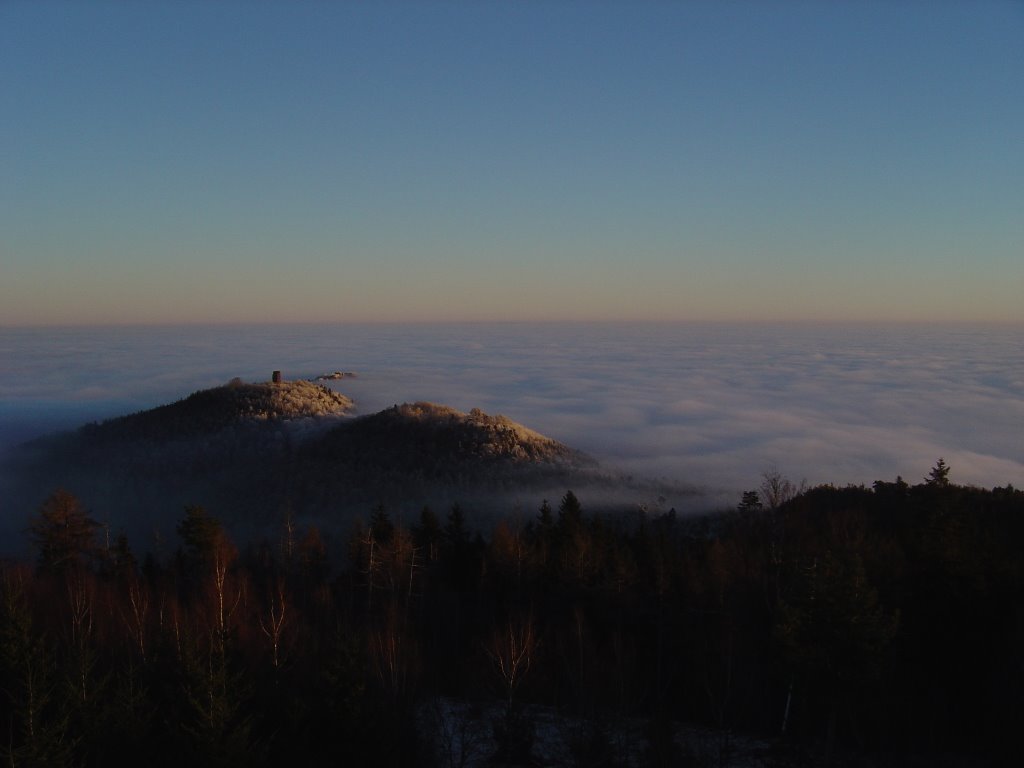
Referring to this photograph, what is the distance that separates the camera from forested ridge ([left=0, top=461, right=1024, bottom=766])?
622 inches

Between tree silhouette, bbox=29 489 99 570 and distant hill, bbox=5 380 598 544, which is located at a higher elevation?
tree silhouette, bbox=29 489 99 570

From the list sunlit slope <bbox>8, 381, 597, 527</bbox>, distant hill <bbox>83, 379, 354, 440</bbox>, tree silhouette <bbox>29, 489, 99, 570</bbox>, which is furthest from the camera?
distant hill <bbox>83, 379, 354, 440</bbox>

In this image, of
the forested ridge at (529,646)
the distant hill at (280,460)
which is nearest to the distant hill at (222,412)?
the distant hill at (280,460)

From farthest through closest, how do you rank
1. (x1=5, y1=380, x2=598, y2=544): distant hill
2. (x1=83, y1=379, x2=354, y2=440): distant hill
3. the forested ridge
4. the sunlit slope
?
1. (x1=83, y1=379, x2=354, y2=440): distant hill
2. the sunlit slope
3. (x1=5, y1=380, x2=598, y2=544): distant hill
4. the forested ridge

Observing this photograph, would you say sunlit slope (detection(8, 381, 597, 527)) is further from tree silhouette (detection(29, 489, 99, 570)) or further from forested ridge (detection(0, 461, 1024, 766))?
tree silhouette (detection(29, 489, 99, 570))

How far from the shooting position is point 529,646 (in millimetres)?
23062

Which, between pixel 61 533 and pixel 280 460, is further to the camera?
pixel 280 460

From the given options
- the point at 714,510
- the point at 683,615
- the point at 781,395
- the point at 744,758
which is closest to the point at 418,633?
the point at 683,615

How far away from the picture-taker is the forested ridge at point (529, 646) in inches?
622

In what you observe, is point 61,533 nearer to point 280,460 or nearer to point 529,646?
point 529,646

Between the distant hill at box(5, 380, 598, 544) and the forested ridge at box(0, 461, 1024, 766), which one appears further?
the distant hill at box(5, 380, 598, 544)

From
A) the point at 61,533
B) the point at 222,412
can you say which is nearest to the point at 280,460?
the point at 222,412

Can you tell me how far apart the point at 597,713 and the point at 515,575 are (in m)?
15.3

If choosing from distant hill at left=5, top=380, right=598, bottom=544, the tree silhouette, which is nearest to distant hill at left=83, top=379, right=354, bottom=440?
distant hill at left=5, top=380, right=598, bottom=544
